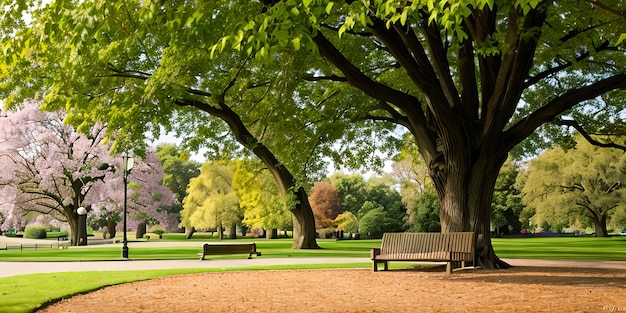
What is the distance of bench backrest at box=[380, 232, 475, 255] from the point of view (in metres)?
15.9

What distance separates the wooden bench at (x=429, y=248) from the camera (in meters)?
15.7

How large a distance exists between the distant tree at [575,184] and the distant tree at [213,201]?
29251mm

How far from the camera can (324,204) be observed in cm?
7944

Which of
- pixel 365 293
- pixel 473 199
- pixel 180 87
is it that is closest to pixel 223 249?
pixel 180 87

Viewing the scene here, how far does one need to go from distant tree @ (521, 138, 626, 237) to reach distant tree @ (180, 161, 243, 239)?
96.0ft

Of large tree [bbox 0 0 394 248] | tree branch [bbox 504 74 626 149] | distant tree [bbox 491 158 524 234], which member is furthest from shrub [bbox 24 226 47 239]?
tree branch [bbox 504 74 626 149]

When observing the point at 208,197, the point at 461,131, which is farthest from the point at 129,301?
the point at 208,197

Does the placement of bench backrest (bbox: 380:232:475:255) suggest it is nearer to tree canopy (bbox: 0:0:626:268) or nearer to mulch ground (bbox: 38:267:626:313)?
mulch ground (bbox: 38:267:626:313)

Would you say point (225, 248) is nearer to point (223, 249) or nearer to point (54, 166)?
point (223, 249)

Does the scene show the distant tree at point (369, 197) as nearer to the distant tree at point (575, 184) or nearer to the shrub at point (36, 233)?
the distant tree at point (575, 184)

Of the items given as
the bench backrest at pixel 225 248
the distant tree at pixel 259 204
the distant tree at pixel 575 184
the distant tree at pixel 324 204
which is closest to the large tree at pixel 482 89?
the bench backrest at pixel 225 248

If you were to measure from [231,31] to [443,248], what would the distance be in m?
9.97

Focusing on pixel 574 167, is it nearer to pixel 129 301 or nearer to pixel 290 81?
pixel 290 81

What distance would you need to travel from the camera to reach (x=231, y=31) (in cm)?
782
